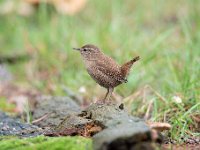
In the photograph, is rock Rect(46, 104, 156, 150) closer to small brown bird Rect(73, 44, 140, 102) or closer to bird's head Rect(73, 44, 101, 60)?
small brown bird Rect(73, 44, 140, 102)

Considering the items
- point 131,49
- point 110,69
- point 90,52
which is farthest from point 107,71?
point 131,49

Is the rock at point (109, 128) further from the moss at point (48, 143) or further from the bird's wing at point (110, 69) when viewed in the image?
the bird's wing at point (110, 69)

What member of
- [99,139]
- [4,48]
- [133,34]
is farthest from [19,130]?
[4,48]

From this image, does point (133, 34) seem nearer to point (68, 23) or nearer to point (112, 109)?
point (68, 23)

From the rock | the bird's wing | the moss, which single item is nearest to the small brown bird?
the bird's wing

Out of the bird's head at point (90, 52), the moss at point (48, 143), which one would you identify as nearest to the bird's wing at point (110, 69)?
the bird's head at point (90, 52)
